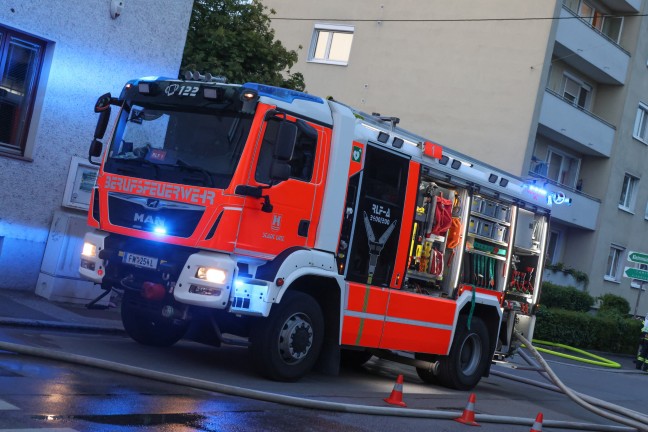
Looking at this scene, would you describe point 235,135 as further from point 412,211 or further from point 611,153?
point 611,153

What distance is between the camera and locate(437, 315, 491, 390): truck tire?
1261cm

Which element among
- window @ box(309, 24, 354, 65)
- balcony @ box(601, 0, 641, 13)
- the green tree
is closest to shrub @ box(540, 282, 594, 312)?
balcony @ box(601, 0, 641, 13)

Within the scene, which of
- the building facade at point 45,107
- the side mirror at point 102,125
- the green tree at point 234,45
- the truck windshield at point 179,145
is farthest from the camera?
the green tree at point 234,45

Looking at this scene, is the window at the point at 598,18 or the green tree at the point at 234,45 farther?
the window at the point at 598,18

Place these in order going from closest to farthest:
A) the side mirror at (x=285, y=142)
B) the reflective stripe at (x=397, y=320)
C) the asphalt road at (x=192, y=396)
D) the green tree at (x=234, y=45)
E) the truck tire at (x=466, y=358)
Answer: the asphalt road at (x=192, y=396)
the side mirror at (x=285, y=142)
the reflective stripe at (x=397, y=320)
the truck tire at (x=466, y=358)
the green tree at (x=234, y=45)

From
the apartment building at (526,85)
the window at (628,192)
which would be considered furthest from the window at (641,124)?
the window at (628,192)

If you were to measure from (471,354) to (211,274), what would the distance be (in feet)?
17.1

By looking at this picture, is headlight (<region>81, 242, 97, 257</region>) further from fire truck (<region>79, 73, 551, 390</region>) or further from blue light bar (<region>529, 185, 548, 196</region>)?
blue light bar (<region>529, 185, 548, 196</region>)

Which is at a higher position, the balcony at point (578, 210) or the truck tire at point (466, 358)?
the balcony at point (578, 210)

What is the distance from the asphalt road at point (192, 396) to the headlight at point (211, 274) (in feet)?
3.32

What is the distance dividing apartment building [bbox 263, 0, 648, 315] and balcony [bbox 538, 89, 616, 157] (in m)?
0.06

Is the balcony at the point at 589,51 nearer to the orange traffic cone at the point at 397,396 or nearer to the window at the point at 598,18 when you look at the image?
the window at the point at 598,18

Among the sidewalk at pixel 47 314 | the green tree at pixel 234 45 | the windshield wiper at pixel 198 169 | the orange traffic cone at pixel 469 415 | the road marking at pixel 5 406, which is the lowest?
the road marking at pixel 5 406

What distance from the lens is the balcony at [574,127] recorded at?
28.9 meters
